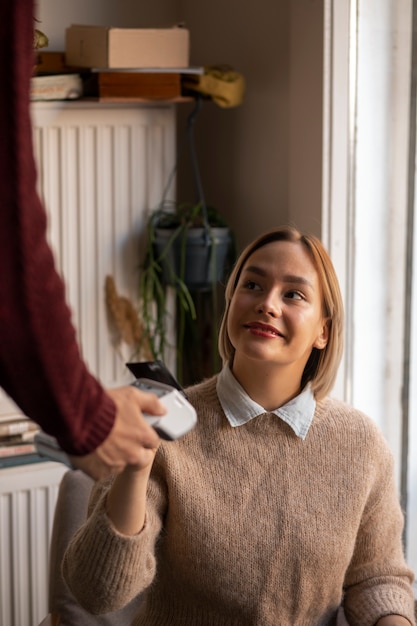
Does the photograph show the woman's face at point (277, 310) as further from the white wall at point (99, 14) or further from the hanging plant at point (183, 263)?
the white wall at point (99, 14)

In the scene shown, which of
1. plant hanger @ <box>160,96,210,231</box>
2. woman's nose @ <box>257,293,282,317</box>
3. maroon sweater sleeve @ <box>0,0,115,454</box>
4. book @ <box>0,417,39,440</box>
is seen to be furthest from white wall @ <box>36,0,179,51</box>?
maroon sweater sleeve @ <box>0,0,115,454</box>

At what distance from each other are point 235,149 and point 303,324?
112cm

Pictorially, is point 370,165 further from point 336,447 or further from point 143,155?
point 336,447

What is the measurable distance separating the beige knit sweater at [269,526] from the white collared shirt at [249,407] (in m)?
0.02

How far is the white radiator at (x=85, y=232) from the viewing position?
2486 millimetres

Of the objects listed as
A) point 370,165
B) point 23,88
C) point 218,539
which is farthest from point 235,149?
point 23,88

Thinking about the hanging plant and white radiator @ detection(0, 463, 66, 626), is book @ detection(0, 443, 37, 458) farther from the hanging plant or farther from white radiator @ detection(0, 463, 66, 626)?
the hanging plant

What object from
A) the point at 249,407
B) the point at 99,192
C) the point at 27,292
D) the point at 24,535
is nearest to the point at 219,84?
the point at 99,192

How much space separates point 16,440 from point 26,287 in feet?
5.33

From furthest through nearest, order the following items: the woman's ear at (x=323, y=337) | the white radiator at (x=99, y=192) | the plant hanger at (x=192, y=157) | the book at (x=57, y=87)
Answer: the plant hanger at (x=192, y=157)
the white radiator at (x=99, y=192)
the book at (x=57, y=87)
the woman's ear at (x=323, y=337)

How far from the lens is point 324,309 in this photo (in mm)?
1802

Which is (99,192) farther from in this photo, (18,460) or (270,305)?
(270,305)

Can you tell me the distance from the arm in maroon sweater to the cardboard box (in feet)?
4.77

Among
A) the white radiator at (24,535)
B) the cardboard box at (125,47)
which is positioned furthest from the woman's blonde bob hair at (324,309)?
the white radiator at (24,535)
